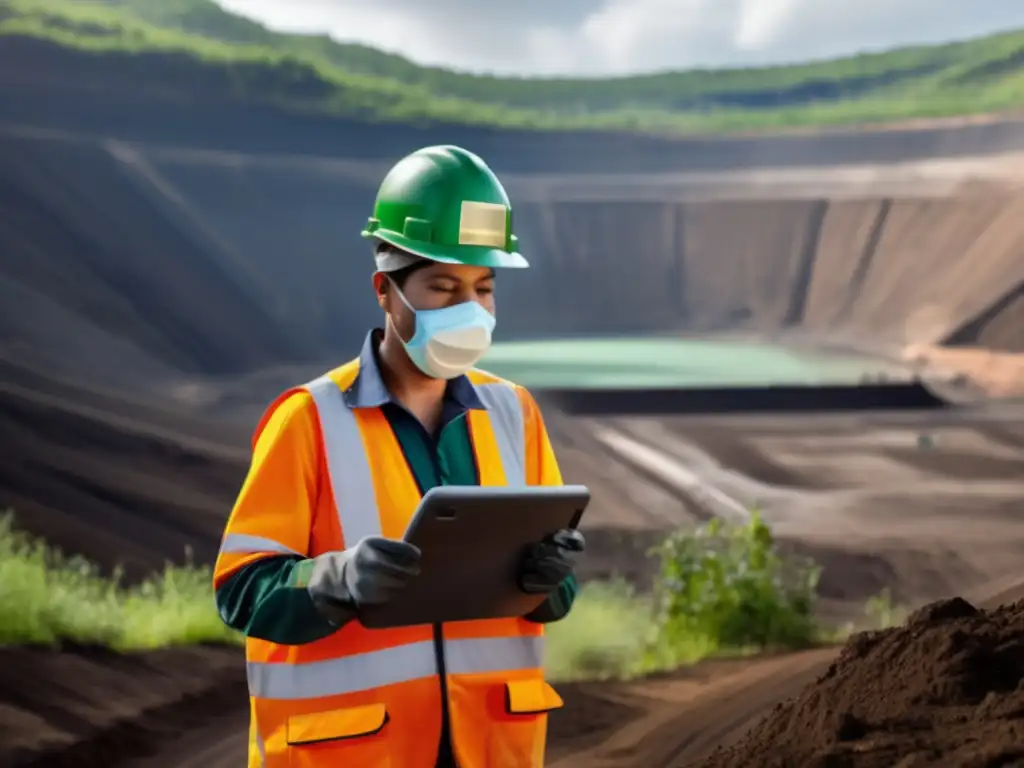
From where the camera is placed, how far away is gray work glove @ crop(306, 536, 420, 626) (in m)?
1.73

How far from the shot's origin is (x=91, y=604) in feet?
19.4

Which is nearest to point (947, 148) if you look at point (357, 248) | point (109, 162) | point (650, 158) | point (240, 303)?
point (650, 158)

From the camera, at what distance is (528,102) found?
366 inches

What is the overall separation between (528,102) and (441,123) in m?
1.46

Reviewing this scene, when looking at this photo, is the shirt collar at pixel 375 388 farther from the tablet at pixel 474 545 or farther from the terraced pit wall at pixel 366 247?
the terraced pit wall at pixel 366 247

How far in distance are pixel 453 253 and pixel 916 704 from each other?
1107 millimetres

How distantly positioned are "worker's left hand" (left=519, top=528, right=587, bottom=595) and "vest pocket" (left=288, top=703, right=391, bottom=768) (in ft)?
0.92

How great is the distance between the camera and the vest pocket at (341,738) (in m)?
1.89

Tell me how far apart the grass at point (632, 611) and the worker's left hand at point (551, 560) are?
12.3 ft

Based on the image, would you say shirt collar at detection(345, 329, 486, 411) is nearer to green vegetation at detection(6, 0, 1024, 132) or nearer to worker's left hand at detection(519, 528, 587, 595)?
worker's left hand at detection(519, 528, 587, 595)

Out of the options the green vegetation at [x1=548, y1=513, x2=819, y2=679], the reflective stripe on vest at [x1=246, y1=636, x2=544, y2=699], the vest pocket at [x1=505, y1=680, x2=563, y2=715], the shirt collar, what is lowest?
the vest pocket at [x1=505, y1=680, x2=563, y2=715]

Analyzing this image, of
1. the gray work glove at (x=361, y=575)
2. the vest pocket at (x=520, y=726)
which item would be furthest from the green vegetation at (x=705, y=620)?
the gray work glove at (x=361, y=575)

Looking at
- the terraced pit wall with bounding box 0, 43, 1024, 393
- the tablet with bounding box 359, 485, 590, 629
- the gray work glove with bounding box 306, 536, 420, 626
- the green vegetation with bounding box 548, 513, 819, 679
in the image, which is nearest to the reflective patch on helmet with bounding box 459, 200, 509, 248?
the tablet with bounding box 359, 485, 590, 629

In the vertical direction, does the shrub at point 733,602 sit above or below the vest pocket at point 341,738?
above
